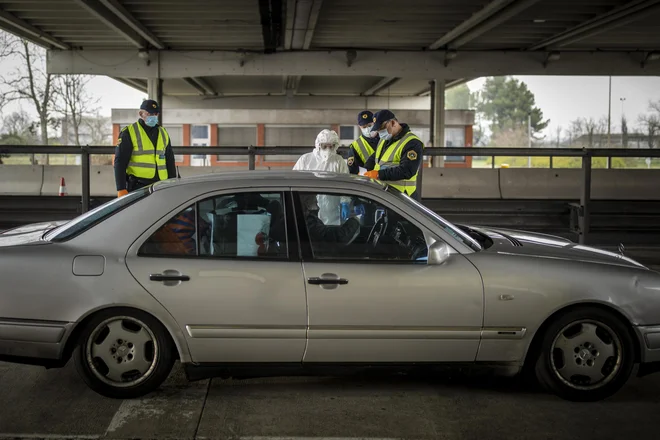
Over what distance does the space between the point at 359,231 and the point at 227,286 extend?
85 centimetres

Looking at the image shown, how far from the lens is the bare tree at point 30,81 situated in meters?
31.0

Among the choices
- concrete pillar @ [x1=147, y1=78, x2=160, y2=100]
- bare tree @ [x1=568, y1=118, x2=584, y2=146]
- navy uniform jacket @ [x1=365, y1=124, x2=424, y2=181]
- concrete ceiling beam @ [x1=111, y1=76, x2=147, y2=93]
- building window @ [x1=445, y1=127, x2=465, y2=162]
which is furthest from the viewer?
bare tree @ [x1=568, y1=118, x2=584, y2=146]

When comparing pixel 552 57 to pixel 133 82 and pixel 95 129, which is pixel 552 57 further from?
pixel 95 129

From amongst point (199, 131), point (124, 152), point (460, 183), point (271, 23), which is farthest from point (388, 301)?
point (199, 131)

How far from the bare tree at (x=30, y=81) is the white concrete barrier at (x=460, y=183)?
20996 millimetres

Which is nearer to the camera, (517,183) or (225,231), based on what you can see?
(225,231)

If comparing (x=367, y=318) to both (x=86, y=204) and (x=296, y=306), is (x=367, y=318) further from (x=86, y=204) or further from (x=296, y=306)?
(x=86, y=204)

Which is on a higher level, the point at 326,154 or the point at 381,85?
the point at 381,85

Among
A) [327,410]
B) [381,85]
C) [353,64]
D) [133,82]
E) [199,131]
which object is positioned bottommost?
[327,410]

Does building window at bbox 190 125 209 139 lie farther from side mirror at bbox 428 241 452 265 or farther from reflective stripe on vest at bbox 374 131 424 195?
side mirror at bbox 428 241 452 265

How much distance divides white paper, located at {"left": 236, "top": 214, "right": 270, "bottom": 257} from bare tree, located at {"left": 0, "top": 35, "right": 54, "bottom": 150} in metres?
29.5

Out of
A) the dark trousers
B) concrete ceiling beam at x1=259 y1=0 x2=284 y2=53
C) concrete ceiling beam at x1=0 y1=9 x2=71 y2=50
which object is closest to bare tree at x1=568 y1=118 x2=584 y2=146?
concrete ceiling beam at x1=259 y1=0 x2=284 y2=53

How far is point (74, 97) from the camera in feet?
112

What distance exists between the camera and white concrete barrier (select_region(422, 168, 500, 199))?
16219 mm
